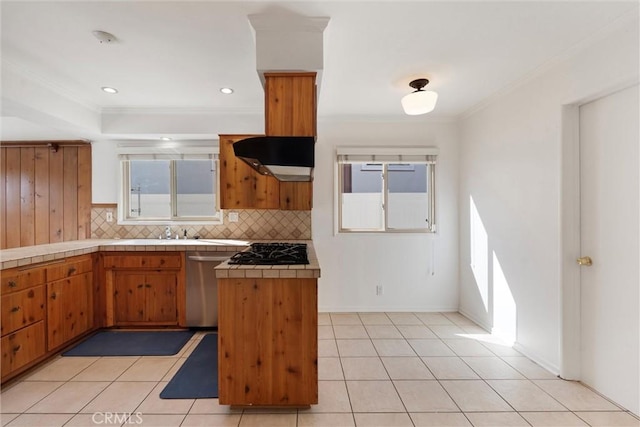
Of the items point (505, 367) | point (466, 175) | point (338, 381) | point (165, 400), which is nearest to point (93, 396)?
point (165, 400)

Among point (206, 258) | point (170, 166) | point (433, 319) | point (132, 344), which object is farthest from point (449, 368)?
point (170, 166)

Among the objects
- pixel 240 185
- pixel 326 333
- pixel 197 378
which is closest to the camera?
pixel 197 378

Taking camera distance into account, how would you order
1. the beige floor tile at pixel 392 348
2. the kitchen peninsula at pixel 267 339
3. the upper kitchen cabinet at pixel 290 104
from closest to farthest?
1. the kitchen peninsula at pixel 267 339
2. the upper kitchen cabinet at pixel 290 104
3. the beige floor tile at pixel 392 348

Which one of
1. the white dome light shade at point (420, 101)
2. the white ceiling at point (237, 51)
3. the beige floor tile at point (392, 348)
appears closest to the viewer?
the white ceiling at point (237, 51)

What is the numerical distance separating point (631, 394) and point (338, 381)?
1901 millimetres

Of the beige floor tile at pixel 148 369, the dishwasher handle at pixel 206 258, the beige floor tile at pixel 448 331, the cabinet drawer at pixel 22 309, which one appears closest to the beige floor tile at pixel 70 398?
the beige floor tile at pixel 148 369

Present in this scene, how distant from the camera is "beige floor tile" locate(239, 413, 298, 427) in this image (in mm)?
1826

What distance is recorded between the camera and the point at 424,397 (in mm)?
2098

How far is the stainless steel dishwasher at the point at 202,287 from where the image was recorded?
127 inches

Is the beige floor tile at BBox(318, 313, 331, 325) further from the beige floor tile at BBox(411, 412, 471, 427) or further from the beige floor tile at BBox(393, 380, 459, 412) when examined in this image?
the beige floor tile at BBox(411, 412, 471, 427)

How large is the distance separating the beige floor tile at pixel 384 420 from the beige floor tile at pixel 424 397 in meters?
0.11

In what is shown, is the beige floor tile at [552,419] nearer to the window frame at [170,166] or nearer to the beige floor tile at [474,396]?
the beige floor tile at [474,396]

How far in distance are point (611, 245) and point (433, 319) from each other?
1995mm

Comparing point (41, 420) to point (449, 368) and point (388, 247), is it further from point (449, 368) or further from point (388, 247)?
point (388, 247)
